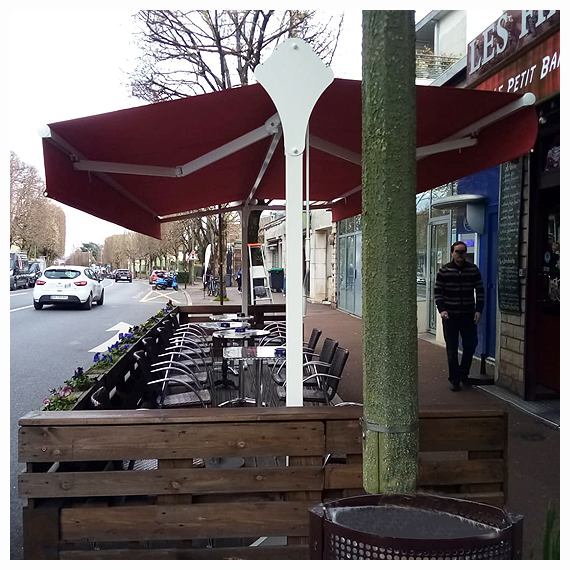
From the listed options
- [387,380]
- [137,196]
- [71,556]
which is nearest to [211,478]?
[71,556]

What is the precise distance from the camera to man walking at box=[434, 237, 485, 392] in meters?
6.40

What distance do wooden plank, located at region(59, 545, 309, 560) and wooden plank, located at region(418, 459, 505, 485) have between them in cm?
73

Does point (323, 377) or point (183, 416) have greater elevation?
point (183, 416)

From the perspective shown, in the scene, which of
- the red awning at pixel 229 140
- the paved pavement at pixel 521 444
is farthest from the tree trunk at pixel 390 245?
the red awning at pixel 229 140

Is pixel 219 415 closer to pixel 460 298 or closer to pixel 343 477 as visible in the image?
pixel 343 477

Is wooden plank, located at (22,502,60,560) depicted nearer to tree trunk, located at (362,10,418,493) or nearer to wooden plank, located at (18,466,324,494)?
wooden plank, located at (18,466,324,494)

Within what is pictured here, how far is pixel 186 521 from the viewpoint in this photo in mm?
2627

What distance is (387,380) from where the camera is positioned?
5.10 feet

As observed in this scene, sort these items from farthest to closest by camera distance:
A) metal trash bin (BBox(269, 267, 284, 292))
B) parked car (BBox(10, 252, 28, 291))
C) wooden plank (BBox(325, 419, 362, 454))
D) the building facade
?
parked car (BBox(10, 252, 28, 291)), metal trash bin (BBox(269, 267, 284, 292)), the building facade, wooden plank (BBox(325, 419, 362, 454))

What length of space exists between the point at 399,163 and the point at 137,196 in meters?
5.10

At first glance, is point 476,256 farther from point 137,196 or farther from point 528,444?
point 137,196

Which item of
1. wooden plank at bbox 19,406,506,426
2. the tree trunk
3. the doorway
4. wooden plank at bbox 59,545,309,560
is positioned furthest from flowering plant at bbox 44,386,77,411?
the doorway

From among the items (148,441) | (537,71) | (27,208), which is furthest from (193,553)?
(27,208)

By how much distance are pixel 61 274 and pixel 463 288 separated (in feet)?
56.0
